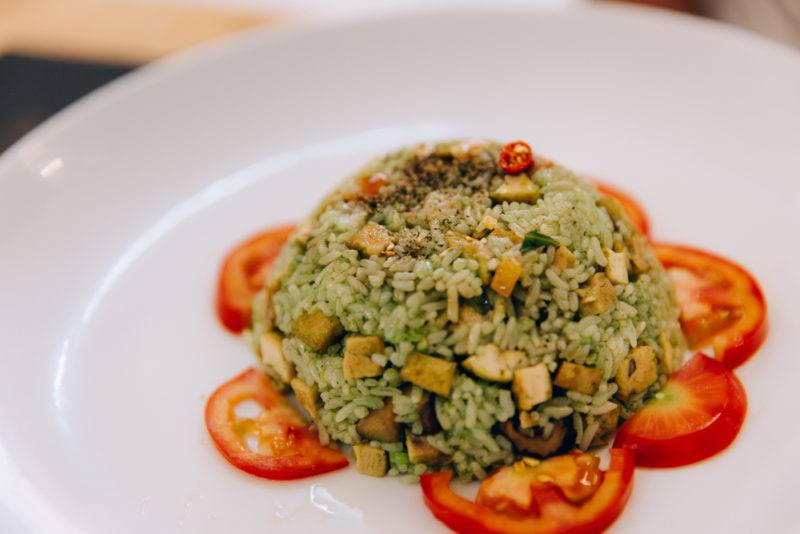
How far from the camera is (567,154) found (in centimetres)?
403

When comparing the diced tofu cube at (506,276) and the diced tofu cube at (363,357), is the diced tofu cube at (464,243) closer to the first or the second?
the diced tofu cube at (506,276)

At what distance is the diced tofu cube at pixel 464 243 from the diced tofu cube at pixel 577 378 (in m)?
0.46

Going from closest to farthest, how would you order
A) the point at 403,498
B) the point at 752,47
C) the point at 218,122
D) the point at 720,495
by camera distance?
the point at 720,495 → the point at 403,498 → the point at 752,47 → the point at 218,122

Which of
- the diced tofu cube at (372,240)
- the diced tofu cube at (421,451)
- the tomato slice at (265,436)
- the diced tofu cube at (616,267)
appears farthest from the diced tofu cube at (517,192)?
the tomato slice at (265,436)

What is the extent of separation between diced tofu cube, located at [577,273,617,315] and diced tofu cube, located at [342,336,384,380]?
0.69 metres

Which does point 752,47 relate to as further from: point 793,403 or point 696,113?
point 793,403

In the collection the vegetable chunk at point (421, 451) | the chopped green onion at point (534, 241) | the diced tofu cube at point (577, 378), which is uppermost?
the chopped green onion at point (534, 241)

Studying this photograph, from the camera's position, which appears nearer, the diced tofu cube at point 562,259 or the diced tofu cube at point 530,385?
the diced tofu cube at point 530,385

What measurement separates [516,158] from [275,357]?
118cm

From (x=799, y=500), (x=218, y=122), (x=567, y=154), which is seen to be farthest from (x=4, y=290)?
(x=799, y=500)

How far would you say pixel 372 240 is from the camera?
2822mm

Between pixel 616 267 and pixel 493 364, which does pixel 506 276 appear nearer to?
pixel 493 364

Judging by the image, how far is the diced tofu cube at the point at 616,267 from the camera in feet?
9.16

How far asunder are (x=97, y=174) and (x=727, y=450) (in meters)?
3.08
